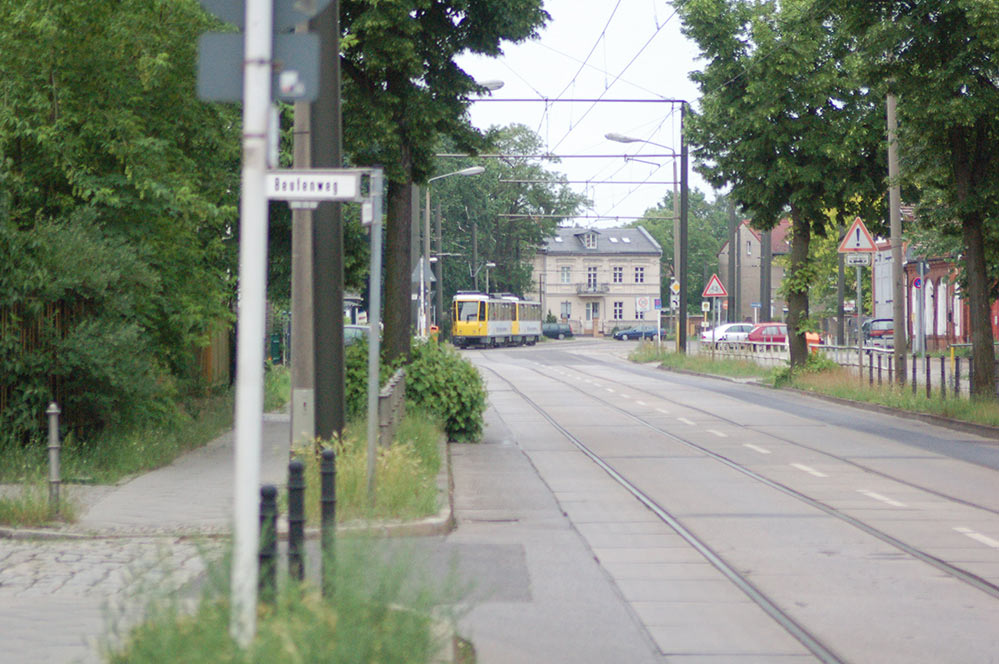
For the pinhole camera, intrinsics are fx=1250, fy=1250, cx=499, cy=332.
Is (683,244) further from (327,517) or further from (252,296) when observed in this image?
(252,296)

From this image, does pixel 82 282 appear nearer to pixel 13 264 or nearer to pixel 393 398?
pixel 13 264

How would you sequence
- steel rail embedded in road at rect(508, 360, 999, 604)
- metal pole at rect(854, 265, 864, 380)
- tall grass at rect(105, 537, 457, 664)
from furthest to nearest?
metal pole at rect(854, 265, 864, 380) < steel rail embedded in road at rect(508, 360, 999, 604) < tall grass at rect(105, 537, 457, 664)

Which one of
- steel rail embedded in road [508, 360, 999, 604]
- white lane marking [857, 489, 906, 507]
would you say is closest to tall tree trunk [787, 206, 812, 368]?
steel rail embedded in road [508, 360, 999, 604]

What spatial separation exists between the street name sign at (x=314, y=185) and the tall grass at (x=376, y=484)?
242cm

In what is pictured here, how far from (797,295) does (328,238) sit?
23861 mm

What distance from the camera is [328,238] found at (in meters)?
11.1

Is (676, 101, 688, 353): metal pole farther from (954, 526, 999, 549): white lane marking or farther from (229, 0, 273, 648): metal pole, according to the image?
(229, 0, 273, 648): metal pole

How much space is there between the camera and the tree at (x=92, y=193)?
41.6ft

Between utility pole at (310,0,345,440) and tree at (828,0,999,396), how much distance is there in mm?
11257

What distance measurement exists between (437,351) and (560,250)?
349 feet

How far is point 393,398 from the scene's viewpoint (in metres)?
12.9

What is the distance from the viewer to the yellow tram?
247 ft

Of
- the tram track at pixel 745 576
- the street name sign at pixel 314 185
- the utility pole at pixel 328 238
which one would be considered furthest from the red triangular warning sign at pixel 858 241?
the street name sign at pixel 314 185

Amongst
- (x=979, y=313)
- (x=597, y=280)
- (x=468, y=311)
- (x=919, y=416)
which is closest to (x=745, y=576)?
(x=919, y=416)
